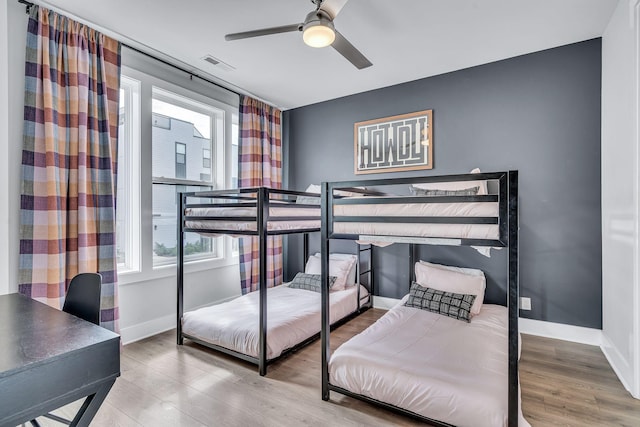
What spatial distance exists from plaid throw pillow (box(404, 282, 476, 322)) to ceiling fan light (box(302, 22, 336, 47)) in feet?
7.71

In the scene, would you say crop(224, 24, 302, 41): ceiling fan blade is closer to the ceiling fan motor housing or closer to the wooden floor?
the ceiling fan motor housing

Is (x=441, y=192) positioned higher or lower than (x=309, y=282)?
higher

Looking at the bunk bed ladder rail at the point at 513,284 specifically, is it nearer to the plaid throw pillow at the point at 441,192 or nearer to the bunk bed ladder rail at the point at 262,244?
the plaid throw pillow at the point at 441,192

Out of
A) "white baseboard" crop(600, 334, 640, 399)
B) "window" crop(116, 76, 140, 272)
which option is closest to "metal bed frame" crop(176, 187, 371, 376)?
"window" crop(116, 76, 140, 272)

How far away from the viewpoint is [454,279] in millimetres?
3119

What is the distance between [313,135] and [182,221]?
89.0 inches

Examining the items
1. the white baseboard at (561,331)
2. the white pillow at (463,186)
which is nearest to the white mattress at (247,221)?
the white pillow at (463,186)

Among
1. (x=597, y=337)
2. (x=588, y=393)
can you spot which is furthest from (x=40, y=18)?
(x=597, y=337)

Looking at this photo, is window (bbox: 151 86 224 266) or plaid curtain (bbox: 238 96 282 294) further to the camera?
plaid curtain (bbox: 238 96 282 294)

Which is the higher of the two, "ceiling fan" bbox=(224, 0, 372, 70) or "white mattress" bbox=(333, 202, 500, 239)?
"ceiling fan" bbox=(224, 0, 372, 70)

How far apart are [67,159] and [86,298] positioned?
1.44 meters

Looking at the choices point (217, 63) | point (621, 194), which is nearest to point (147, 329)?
point (217, 63)

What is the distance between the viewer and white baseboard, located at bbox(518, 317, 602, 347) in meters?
2.80

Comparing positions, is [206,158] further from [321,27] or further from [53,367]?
[53,367]
